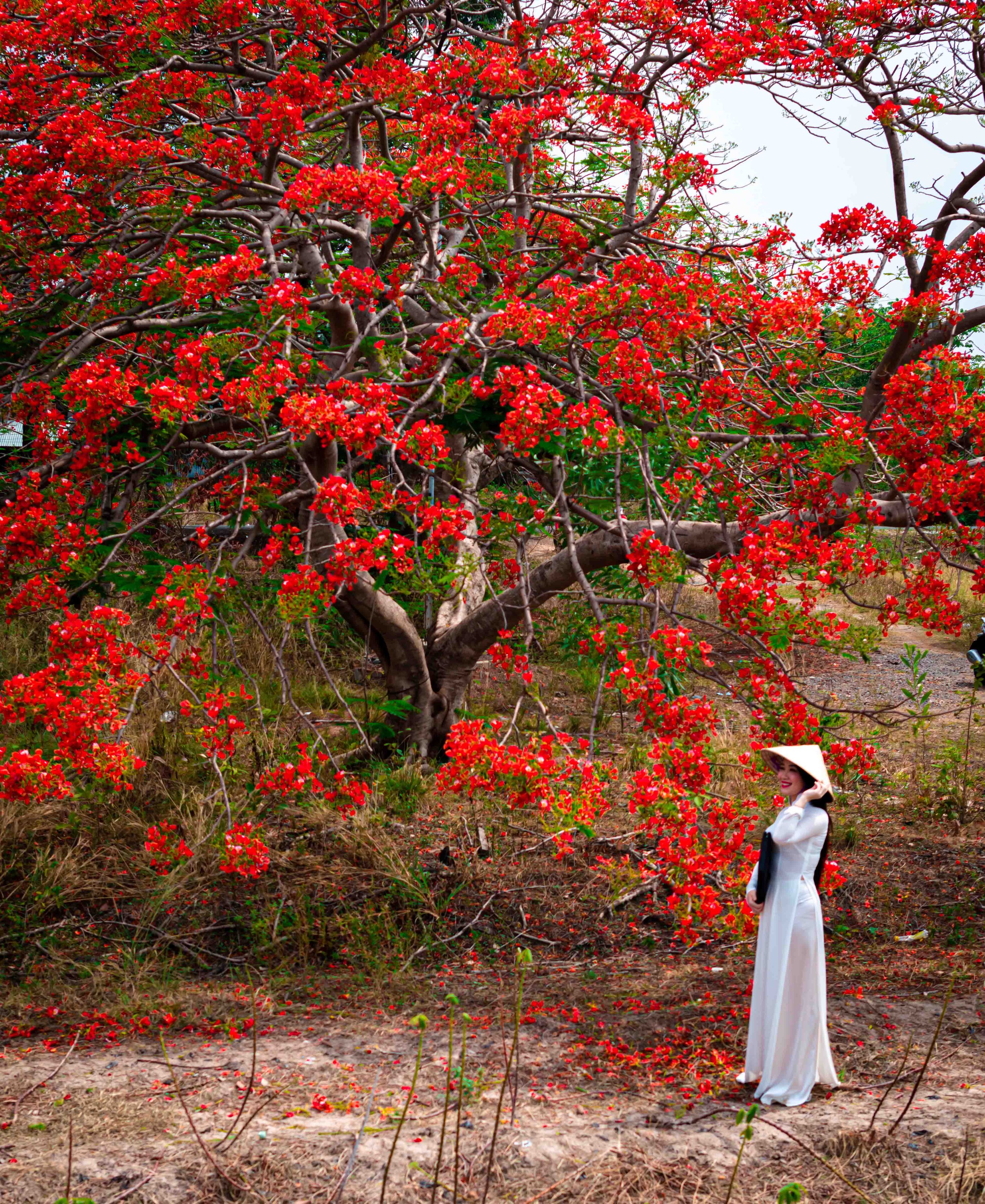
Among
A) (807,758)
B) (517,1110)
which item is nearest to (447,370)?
(807,758)

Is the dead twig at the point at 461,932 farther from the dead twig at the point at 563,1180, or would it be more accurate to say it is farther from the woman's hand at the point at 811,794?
the woman's hand at the point at 811,794

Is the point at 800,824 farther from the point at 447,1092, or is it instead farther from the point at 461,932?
the point at 461,932

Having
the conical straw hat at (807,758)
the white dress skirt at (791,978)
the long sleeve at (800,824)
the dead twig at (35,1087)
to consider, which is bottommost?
the dead twig at (35,1087)

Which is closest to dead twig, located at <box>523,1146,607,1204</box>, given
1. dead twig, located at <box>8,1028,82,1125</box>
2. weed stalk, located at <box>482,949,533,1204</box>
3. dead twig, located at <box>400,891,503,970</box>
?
weed stalk, located at <box>482,949,533,1204</box>

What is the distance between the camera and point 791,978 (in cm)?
363

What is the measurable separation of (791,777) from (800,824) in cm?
16

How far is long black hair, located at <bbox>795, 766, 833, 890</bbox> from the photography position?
3648 millimetres

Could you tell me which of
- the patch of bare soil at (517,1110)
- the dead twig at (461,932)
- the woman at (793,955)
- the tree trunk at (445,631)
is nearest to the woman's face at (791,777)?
the woman at (793,955)

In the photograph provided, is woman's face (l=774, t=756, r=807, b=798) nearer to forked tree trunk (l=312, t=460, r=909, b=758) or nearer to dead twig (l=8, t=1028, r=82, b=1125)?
forked tree trunk (l=312, t=460, r=909, b=758)

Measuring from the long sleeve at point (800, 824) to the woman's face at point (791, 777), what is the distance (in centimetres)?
6

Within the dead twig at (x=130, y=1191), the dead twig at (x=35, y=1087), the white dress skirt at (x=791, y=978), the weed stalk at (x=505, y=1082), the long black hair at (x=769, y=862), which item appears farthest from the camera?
the long black hair at (x=769, y=862)

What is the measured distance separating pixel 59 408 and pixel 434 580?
2107mm

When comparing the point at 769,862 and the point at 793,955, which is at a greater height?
the point at 769,862

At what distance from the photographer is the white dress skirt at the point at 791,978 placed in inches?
141
